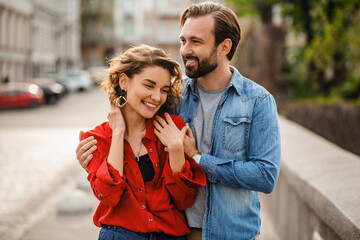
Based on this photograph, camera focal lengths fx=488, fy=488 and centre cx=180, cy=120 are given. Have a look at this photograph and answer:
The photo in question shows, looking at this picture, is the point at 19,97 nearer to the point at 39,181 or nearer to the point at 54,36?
the point at 39,181

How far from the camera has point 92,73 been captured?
51.2m

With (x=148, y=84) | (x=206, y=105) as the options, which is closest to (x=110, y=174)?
(x=148, y=84)

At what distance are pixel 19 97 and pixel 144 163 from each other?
84.1 ft

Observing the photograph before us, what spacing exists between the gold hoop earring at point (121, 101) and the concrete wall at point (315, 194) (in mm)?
1517

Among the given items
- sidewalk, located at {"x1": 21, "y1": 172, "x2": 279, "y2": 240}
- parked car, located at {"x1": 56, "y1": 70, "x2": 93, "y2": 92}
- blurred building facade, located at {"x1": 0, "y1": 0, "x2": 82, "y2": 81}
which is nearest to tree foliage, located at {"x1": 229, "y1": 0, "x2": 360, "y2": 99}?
sidewalk, located at {"x1": 21, "y1": 172, "x2": 279, "y2": 240}

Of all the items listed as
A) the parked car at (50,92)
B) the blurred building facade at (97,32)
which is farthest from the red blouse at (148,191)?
the blurred building facade at (97,32)

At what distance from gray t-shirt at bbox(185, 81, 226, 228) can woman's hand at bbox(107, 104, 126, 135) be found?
1.41ft

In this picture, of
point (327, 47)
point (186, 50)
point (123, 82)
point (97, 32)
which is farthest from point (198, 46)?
point (97, 32)

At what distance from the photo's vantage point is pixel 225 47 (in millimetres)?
2775

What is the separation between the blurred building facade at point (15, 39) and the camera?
40.2 metres

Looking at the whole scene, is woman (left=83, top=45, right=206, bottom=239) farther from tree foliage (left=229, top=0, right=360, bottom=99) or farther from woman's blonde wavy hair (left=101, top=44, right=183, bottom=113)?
tree foliage (left=229, top=0, right=360, bottom=99)

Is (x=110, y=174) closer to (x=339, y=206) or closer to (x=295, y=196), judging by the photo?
(x=339, y=206)

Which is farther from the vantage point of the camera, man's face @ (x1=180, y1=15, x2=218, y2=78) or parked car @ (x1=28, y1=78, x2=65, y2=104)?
parked car @ (x1=28, y1=78, x2=65, y2=104)

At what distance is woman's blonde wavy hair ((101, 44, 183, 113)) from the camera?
8.65 ft
